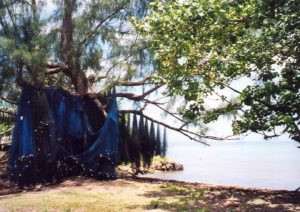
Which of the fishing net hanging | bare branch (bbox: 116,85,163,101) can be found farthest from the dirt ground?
bare branch (bbox: 116,85,163,101)

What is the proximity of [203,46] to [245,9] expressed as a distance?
144 centimetres

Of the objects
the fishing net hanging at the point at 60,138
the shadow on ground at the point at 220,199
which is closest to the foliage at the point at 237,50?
the shadow on ground at the point at 220,199

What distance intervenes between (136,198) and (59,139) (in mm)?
3859

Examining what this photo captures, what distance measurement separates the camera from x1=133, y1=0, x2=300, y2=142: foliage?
A: 27.5ft

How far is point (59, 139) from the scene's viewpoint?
41.6ft

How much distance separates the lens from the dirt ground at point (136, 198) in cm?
880

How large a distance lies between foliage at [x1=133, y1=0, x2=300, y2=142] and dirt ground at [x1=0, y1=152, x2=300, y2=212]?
64.9 inches

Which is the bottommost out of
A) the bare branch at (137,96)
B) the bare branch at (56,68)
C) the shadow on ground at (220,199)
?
the shadow on ground at (220,199)

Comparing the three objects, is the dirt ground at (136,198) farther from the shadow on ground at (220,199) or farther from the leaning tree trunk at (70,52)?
the leaning tree trunk at (70,52)

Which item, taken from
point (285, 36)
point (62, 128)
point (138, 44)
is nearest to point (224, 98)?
point (285, 36)

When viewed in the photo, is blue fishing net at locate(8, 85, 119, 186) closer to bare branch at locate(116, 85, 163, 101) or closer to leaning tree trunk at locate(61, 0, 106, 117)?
leaning tree trunk at locate(61, 0, 106, 117)

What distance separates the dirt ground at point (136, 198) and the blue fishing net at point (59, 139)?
497 millimetres

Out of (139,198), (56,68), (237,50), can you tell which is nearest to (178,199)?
(139,198)

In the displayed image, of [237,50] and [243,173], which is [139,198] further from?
[243,173]
